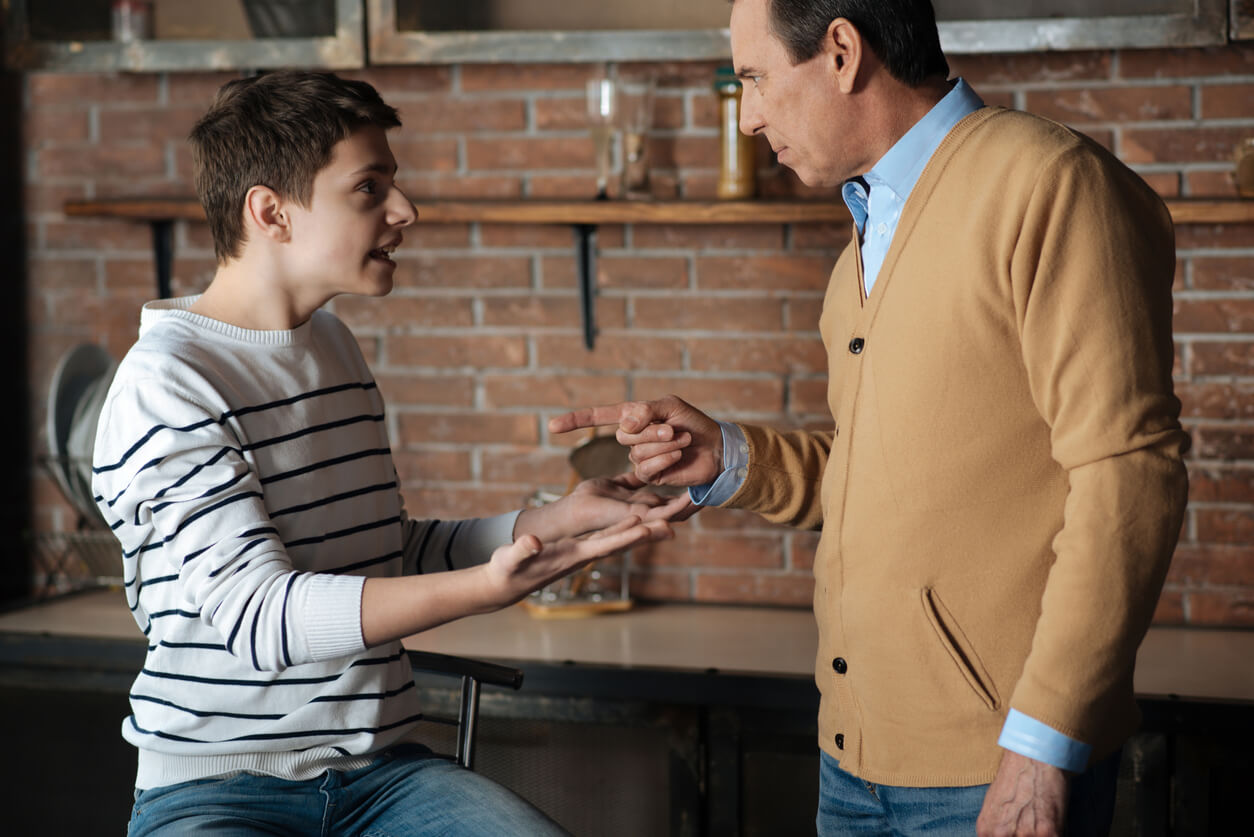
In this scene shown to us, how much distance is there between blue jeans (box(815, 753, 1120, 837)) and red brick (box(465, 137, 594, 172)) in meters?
1.47

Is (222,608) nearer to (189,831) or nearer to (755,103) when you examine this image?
(189,831)

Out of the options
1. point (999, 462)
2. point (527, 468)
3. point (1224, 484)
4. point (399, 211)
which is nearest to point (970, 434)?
point (999, 462)

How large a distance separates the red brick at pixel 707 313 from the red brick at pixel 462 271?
254 millimetres

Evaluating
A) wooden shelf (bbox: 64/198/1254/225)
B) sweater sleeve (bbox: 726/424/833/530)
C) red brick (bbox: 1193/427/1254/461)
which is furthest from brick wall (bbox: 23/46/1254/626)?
sweater sleeve (bbox: 726/424/833/530)

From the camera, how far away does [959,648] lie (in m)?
1.28

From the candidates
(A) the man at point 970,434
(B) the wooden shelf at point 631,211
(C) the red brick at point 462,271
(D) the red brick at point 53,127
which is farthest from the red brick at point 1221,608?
(D) the red brick at point 53,127

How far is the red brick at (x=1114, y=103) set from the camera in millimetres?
2307

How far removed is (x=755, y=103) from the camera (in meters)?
1.47

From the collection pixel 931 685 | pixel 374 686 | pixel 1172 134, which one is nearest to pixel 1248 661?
pixel 1172 134

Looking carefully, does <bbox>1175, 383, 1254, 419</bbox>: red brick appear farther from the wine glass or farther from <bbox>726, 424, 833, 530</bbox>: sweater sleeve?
the wine glass

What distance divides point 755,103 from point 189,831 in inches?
39.6

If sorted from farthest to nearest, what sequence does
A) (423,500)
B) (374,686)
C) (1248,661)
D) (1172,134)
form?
(423,500)
(1172,134)
(1248,661)
(374,686)

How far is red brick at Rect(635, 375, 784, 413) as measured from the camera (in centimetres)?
249

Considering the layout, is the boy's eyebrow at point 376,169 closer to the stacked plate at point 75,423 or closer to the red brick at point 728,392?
the red brick at point 728,392
